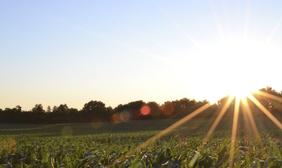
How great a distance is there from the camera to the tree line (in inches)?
4072

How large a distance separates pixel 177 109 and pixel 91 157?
98984 mm

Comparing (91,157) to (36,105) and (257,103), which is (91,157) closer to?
(257,103)

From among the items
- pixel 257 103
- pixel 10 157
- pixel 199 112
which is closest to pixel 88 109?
pixel 199 112

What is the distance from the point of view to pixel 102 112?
108 meters

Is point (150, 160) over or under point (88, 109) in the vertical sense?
under

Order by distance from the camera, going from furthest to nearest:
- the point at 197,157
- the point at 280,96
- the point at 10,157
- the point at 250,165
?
the point at 280,96 < the point at 10,157 < the point at 197,157 < the point at 250,165

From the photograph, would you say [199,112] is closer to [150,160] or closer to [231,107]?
[231,107]

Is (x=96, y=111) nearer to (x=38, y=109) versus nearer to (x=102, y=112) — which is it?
(x=102, y=112)

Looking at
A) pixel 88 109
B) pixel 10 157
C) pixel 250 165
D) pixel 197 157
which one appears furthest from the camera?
pixel 88 109

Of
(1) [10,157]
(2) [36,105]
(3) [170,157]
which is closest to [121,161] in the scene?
(3) [170,157]

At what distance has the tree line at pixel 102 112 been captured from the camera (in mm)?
103438

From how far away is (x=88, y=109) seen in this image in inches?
4375

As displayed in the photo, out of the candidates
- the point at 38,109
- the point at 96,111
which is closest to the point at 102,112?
the point at 96,111

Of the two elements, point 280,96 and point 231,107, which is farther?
point 280,96
